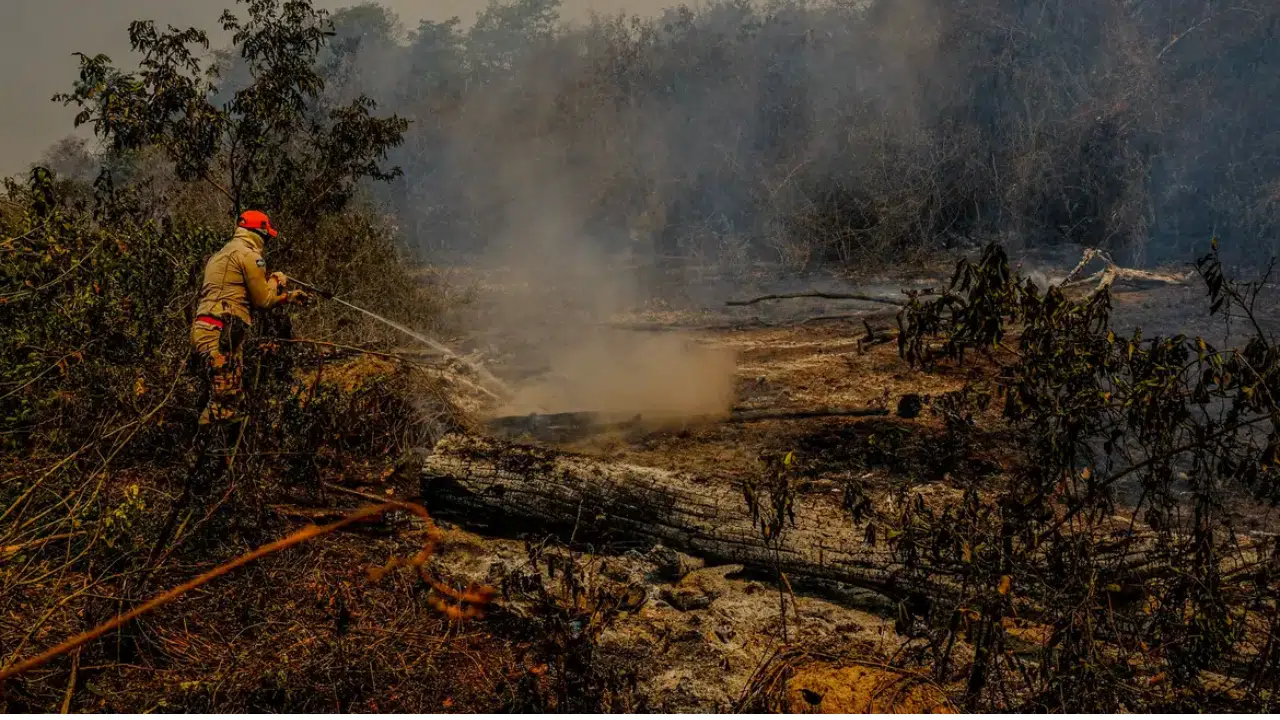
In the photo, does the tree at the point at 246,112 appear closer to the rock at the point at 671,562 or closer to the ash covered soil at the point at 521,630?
the ash covered soil at the point at 521,630

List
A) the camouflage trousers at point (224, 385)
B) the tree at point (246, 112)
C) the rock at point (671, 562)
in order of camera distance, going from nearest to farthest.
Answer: the camouflage trousers at point (224, 385)
the rock at point (671, 562)
the tree at point (246, 112)

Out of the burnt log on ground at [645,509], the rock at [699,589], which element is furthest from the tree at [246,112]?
the rock at [699,589]

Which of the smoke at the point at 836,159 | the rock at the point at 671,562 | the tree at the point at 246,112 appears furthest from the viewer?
the smoke at the point at 836,159

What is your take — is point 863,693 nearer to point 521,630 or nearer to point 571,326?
point 521,630

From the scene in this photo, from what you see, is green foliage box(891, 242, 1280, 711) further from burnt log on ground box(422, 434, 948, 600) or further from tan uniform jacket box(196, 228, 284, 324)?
tan uniform jacket box(196, 228, 284, 324)

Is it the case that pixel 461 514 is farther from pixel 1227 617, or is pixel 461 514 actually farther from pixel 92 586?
pixel 1227 617

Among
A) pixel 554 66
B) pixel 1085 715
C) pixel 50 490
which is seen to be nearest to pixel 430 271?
pixel 554 66
